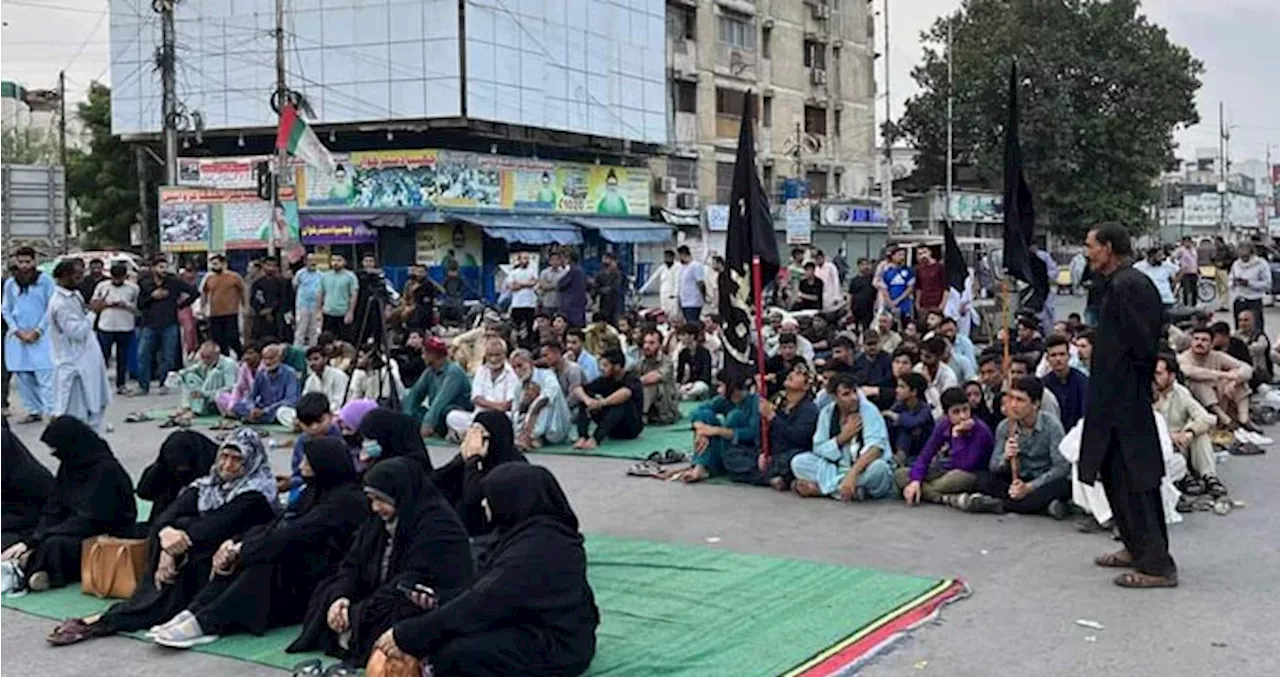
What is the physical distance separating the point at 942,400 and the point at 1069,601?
3015mm

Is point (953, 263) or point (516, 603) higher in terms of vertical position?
point (953, 263)

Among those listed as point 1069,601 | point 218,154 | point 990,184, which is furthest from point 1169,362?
point 990,184

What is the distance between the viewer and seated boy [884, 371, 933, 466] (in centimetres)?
1043

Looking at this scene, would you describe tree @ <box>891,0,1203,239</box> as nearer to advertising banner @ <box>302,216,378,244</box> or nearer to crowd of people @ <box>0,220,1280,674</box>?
advertising banner @ <box>302,216,378,244</box>

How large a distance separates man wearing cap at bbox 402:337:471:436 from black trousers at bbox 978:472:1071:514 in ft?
18.2

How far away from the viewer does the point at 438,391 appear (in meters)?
13.4

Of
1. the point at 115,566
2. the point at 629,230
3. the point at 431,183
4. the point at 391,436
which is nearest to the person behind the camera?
the point at 391,436

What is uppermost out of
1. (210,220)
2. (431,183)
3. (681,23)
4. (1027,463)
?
(681,23)

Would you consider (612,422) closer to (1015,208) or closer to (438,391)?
(438,391)

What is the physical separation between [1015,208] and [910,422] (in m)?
1.90

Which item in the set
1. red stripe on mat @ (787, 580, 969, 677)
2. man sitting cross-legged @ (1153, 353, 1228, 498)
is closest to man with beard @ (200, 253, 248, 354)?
man sitting cross-legged @ (1153, 353, 1228, 498)

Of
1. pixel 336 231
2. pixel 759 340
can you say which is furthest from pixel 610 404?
pixel 336 231

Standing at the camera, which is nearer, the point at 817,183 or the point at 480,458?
the point at 480,458

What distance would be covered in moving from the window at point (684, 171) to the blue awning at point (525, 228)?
7463mm
